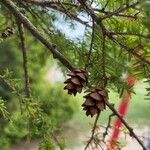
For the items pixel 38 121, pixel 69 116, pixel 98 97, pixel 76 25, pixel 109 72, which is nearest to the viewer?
pixel 98 97

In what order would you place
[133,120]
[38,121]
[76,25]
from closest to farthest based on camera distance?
[38,121] < [76,25] < [133,120]

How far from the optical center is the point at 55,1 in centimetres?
59

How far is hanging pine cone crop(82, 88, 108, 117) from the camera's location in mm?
453

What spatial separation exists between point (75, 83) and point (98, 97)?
0.03 m

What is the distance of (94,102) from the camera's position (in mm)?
455

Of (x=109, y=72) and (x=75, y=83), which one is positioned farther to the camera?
(x=109, y=72)

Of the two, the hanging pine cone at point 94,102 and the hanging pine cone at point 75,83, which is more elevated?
the hanging pine cone at point 75,83

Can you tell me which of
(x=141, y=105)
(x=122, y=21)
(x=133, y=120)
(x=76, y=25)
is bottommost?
(x=122, y=21)

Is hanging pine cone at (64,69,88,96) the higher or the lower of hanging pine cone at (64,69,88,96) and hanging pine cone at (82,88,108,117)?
the higher

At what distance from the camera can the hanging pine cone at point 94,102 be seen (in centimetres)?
45

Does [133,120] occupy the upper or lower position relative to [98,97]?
upper

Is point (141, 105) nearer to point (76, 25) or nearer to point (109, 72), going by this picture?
point (76, 25)

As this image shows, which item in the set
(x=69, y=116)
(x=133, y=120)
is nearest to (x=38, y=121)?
(x=133, y=120)

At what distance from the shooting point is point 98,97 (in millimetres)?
458
